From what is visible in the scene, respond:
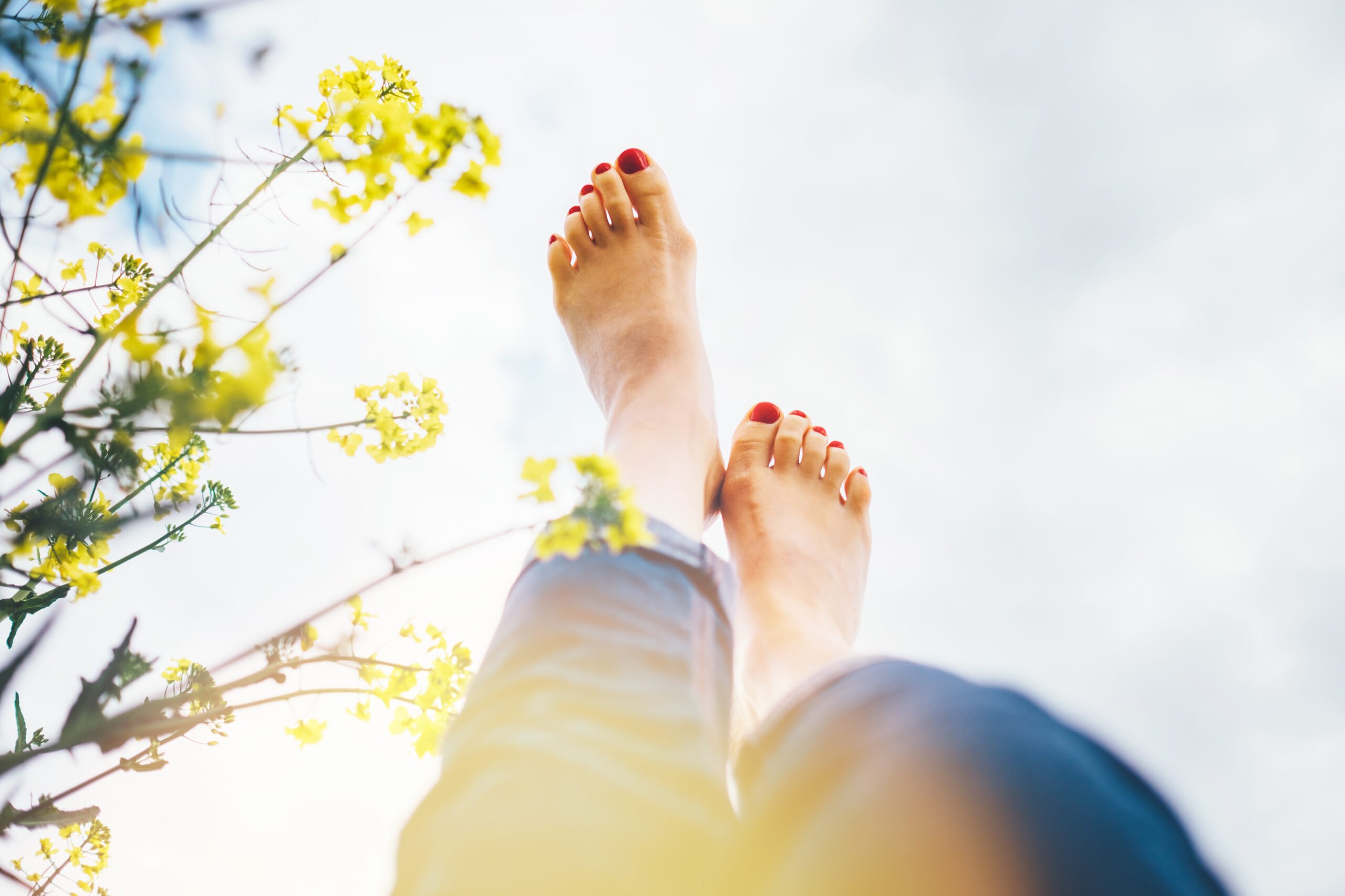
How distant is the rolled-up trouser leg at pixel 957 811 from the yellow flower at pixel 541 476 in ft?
0.84

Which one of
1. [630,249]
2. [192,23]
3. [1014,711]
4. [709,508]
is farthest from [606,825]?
[630,249]

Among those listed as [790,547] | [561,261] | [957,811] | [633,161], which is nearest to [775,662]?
[790,547]

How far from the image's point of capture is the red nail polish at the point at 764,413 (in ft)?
5.84

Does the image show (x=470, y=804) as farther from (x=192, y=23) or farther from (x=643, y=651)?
(x=192, y=23)

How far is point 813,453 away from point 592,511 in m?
1.34

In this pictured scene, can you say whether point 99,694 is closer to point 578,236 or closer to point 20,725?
point 20,725

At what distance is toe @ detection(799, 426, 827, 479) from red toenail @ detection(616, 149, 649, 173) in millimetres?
741

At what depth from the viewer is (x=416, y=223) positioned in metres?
0.62

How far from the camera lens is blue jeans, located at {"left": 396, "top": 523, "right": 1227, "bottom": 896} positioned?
1.23 ft

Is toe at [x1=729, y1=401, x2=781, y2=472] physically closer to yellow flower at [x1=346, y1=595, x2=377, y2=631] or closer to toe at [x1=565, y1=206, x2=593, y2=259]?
toe at [x1=565, y1=206, x2=593, y2=259]

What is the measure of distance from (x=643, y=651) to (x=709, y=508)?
970mm

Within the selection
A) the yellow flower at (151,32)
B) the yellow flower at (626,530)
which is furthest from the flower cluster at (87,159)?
the yellow flower at (626,530)

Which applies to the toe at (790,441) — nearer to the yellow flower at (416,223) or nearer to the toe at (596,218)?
the toe at (596,218)

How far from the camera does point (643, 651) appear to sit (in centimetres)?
48
